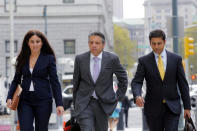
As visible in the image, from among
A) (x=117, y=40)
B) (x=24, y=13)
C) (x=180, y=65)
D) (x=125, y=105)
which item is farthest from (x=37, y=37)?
(x=117, y=40)

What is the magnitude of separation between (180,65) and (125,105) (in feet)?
56.3

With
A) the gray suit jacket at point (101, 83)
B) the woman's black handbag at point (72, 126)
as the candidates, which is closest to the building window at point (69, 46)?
the gray suit jacket at point (101, 83)

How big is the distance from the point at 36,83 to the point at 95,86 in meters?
0.82

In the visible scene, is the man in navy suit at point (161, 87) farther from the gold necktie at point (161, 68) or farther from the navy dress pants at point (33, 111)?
the navy dress pants at point (33, 111)

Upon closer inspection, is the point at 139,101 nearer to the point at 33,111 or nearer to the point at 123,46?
the point at 33,111

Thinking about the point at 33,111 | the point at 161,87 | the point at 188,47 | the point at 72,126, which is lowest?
the point at 72,126

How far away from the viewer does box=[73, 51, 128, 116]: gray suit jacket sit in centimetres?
850

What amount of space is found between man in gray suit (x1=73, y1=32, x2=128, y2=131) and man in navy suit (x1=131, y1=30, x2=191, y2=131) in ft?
1.34

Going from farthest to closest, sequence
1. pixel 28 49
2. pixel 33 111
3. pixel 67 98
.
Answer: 1. pixel 67 98
2. pixel 28 49
3. pixel 33 111

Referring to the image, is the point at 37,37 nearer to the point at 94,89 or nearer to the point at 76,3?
the point at 94,89

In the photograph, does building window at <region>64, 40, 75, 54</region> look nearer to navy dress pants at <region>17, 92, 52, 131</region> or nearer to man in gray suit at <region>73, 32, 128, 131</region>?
man in gray suit at <region>73, 32, 128, 131</region>

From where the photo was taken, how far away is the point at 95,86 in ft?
28.0

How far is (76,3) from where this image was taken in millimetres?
54031

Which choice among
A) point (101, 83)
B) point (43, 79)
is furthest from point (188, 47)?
point (43, 79)
